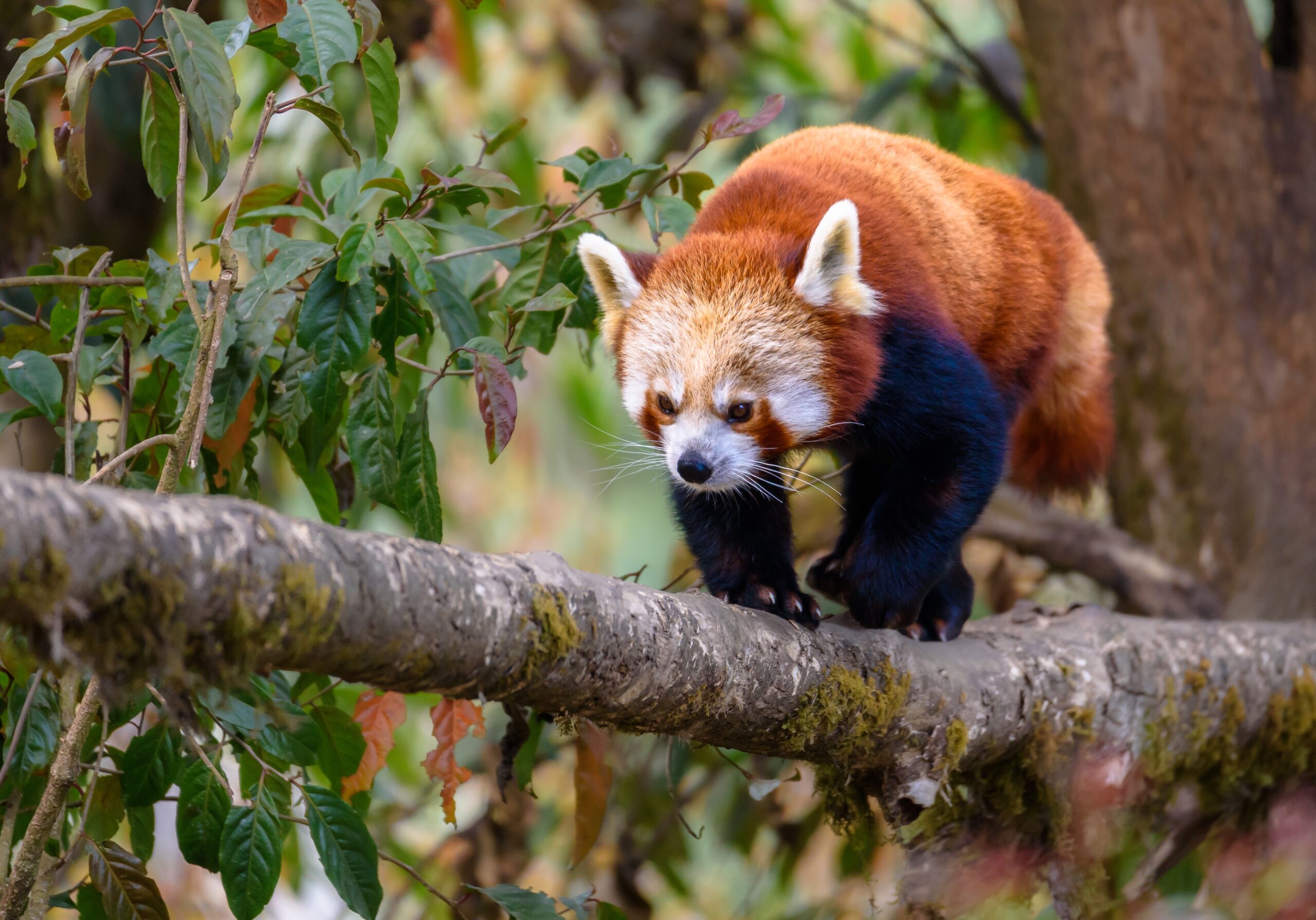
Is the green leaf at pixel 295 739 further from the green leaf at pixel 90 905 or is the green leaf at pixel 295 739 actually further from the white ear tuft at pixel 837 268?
the white ear tuft at pixel 837 268

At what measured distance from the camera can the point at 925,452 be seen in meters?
2.57

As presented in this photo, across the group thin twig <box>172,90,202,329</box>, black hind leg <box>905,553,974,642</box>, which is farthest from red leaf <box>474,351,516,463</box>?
black hind leg <box>905,553,974,642</box>

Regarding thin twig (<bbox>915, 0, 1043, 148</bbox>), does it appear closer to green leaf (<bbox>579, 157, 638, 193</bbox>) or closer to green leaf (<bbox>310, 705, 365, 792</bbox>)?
green leaf (<bbox>579, 157, 638, 193</bbox>)

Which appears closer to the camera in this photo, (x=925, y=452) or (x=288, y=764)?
(x=288, y=764)

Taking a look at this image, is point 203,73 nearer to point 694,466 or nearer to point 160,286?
point 160,286

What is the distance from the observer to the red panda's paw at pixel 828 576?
10.0 feet

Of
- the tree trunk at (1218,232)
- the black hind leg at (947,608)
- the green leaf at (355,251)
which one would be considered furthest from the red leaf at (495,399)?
the tree trunk at (1218,232)

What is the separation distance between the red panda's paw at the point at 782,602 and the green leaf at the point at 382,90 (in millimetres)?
1075

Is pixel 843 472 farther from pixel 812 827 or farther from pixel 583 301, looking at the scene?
pixel 812 827

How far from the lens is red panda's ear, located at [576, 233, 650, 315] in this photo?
2.49 metres

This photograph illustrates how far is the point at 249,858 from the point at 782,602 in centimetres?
109

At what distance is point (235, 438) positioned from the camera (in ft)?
7.08

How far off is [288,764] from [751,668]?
86 centimetres

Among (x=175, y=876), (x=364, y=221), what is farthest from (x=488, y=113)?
(x=364, y=221)
